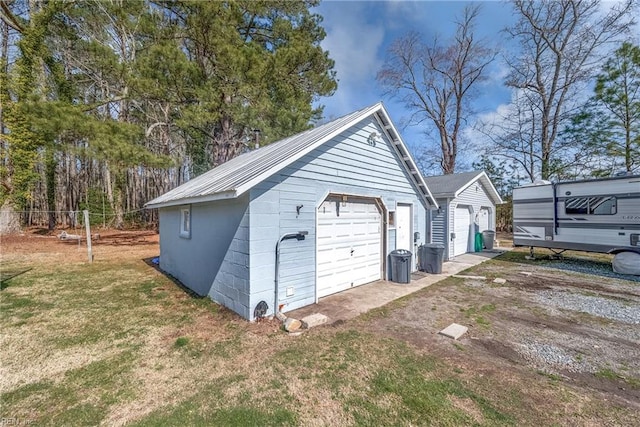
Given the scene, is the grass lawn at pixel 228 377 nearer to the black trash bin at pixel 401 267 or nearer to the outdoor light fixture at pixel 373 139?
the black trash bin at pixel 401 267

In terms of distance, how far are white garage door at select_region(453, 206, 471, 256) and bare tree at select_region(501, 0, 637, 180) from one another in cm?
1075

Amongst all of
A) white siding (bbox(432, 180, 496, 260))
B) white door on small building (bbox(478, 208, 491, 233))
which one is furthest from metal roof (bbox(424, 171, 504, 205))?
white door on small building (bbox(478, 208, 491, 233))

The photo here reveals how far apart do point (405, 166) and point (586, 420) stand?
22.5 ft

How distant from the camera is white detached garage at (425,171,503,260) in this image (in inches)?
459

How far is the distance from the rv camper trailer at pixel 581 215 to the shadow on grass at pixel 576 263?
67 cm

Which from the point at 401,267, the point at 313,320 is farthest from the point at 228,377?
the point at 401,267

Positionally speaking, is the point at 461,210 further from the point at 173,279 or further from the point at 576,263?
the point at 173,279

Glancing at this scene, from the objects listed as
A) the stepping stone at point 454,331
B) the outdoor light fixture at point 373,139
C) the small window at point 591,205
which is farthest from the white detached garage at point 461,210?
the stepping stone at point 454,331

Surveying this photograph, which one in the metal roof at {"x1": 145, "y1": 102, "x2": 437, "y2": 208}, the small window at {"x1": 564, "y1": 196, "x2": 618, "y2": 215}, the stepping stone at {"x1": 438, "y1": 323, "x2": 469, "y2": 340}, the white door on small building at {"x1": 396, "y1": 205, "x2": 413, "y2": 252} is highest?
the metal roof at {"x1": 145, "y1": 102, "x2": 437, "y2": 208}

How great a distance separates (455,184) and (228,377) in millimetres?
12382

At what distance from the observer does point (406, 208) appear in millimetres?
8641

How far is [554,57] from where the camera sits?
722 inches

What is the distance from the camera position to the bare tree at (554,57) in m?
16.6

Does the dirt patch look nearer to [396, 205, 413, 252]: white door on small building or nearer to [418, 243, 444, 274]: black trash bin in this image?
[418, 243, 444, 274]: black trash bin
